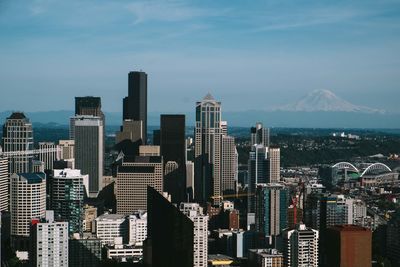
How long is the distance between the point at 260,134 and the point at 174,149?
615 cm

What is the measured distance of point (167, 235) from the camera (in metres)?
6.73

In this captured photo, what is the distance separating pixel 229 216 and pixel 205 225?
4.40 metres

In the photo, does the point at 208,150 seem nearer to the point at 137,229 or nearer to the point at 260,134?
the point at 260,134

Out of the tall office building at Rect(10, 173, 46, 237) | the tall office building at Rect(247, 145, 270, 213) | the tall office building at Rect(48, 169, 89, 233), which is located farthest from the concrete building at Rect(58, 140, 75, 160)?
the tall office building at Rect(10, 173, 46, 237)

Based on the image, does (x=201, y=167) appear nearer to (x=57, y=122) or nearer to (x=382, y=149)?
(x=57, y=122)

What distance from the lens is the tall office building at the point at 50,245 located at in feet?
33.1

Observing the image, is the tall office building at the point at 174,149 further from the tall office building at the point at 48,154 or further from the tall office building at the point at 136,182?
the tall office building at the point at 48,154

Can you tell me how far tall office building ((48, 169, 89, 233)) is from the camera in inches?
547

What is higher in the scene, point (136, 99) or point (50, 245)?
point (136, 99)

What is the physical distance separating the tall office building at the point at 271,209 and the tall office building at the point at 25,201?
13.6ft

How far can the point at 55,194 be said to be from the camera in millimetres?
14945

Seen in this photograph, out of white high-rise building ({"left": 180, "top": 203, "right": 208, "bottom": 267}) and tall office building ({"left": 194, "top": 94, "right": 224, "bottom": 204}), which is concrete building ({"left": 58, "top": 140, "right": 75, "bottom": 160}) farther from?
white high-rise building ({"left": 180, "top": 203, "right": 208, "bottom": 267})

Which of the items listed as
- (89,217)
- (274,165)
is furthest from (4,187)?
(274,165)

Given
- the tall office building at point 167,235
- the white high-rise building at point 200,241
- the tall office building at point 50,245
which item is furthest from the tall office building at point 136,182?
the tall office building at point 167,235
